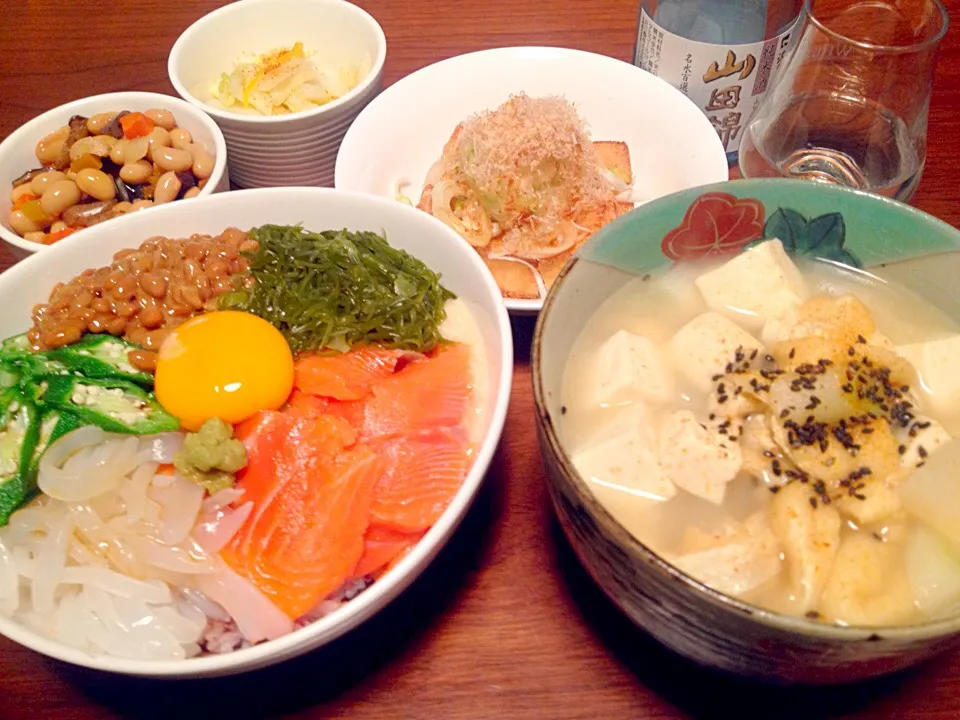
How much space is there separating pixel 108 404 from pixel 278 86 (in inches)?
48.3

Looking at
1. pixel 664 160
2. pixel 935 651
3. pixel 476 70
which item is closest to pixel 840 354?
pixel 935 651

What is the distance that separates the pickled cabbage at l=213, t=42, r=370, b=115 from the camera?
222 cm

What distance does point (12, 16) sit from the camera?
2656 mm

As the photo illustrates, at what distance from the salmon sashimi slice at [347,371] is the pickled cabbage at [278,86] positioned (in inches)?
40.2

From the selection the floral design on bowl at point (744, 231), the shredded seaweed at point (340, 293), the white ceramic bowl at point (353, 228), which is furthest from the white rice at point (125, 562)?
the floral design on bowl at point (744, 231)

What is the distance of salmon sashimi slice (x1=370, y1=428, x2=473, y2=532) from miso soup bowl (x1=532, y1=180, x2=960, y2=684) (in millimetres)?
273

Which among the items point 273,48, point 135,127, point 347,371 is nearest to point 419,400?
point 347,371

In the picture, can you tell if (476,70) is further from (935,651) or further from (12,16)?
(935,651)

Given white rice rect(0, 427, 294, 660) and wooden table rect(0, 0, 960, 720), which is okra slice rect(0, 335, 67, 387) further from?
wooden table rect(0, 0, 960, 720)

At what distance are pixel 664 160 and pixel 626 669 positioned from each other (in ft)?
4.76

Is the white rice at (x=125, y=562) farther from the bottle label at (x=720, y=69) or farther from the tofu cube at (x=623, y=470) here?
the bottle label at (x=720, y=69)

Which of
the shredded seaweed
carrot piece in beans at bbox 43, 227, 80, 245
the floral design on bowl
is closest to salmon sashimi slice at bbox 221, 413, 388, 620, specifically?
the shredded seaweed

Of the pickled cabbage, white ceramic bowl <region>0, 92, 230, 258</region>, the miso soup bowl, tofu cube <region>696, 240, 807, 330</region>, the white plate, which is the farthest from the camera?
the pickled cabbage

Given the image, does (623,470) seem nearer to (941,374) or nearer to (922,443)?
(922,443)
